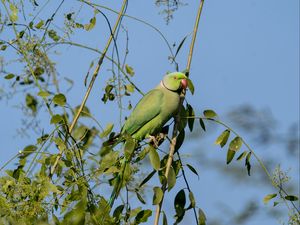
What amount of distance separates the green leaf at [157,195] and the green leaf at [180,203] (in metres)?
0.23

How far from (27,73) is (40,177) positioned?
0.54 meters

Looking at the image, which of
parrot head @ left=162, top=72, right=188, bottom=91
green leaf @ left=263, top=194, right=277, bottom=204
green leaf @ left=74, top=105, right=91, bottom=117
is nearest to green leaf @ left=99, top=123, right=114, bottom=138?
green leaf @ left=74, top=105, right=91, bottom=117

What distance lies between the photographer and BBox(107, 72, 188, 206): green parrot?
10.3ft

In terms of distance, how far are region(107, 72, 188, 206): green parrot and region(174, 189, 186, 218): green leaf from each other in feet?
2.02

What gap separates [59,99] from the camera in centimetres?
245

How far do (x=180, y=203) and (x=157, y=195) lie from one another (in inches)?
10.1

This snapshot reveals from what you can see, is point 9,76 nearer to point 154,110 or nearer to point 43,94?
point 43,94

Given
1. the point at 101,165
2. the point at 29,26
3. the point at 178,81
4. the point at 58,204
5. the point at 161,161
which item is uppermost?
the point at 178,81

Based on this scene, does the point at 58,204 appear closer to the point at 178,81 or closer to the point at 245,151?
the point at 245,151

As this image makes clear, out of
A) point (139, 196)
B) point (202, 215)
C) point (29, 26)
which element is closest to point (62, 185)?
point (139, 196)

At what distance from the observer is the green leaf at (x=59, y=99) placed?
2.44 meters

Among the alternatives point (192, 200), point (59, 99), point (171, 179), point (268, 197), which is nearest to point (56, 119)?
point (59, 99)

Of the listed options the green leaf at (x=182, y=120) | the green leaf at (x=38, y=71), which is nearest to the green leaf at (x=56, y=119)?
the green leaf at (x=38, y=71)

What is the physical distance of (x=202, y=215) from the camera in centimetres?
247
